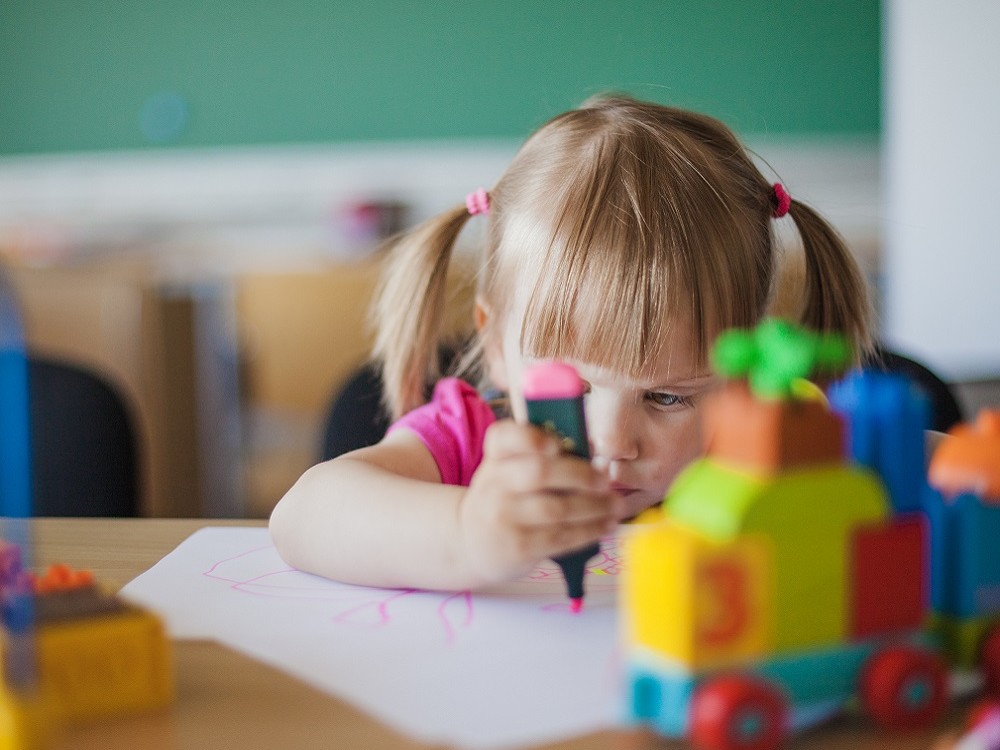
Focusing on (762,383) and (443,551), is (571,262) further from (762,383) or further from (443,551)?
(762,383)

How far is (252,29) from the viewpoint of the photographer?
271 centimetres

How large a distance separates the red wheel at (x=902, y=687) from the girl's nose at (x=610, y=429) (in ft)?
1.15

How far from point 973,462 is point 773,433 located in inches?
5.3

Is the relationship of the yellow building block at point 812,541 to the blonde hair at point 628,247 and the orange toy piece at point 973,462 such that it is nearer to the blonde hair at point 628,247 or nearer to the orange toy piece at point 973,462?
the orange toy piece at point 973,462

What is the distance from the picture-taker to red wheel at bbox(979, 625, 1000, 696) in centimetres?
40

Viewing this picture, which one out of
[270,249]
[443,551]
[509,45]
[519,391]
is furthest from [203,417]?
[443,551]

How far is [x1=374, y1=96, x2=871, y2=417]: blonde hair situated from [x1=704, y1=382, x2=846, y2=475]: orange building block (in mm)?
359

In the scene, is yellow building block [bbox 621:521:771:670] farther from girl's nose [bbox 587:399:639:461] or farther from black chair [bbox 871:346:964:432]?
black chair [bbox 871:346:964:432]

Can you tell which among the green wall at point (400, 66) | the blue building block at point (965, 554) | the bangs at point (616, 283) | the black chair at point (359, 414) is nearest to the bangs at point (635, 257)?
the bangs at point (616, 283)

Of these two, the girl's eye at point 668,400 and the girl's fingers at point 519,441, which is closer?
the girl's fingers at point 519,441

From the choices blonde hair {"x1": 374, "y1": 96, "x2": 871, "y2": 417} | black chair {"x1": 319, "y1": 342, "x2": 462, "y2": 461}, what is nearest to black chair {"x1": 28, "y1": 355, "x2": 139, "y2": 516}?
black chair {"x1": 319, "y1": 342, "x2": 462, "y2": 461}

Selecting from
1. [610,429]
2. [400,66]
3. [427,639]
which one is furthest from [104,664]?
[400,66]

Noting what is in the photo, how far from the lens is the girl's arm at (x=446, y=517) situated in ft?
1.50

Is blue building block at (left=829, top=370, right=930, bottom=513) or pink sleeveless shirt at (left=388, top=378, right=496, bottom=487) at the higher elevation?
blue building block at (left=829, top=370, right=930, bottom=513)
